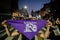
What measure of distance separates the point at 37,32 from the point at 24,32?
1.49 ft

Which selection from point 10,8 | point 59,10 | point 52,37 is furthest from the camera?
point 10,8

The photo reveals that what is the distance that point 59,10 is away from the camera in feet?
123

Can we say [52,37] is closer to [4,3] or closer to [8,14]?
[4,3]

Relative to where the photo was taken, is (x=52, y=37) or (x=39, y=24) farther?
(x=52, y=37)

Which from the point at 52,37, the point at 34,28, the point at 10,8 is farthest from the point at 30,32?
the point at 10,8

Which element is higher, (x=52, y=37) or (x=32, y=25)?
(x=32, y=25)

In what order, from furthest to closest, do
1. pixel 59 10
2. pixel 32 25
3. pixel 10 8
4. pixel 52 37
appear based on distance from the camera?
1. pixel 10 8
2. pixel 59 10
3. pixel 52 37
4. pixel 32 25

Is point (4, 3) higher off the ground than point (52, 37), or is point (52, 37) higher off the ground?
point (4, 3)

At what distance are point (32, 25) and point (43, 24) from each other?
1.33 ft

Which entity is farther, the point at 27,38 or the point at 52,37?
the point at 52,37

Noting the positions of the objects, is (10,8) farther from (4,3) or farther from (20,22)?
(20,22)

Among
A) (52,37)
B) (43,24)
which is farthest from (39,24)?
(52,37)

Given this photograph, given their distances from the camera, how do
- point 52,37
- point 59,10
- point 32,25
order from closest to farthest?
point 32,25 < point 52,37 < point 59,10

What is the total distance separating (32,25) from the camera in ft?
23.1
